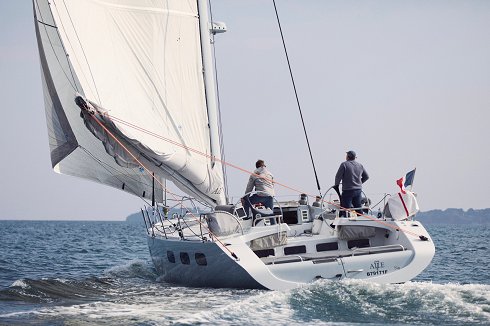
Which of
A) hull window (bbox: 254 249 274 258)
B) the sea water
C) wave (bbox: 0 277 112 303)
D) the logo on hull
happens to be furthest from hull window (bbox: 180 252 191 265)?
the logo on hull

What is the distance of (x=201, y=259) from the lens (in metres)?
14.7

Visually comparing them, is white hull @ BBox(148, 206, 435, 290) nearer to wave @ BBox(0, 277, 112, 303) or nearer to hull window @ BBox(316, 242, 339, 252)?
hull window @ BBox(316, 242, 339, 252)

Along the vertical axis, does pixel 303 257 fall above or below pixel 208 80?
below

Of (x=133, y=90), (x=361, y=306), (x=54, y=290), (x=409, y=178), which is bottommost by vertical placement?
(x=361, y=306)

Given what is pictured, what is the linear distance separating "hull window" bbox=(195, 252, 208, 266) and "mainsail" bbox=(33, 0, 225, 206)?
7.67 ft

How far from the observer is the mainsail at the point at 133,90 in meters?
16.4

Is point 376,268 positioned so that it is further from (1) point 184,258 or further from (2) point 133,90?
(2) point 133,90

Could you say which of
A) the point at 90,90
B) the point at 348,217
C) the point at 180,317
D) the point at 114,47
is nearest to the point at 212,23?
the point at 114,47

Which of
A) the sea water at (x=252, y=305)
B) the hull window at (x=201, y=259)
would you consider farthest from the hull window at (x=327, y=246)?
the hull window at (x=201, y=259)

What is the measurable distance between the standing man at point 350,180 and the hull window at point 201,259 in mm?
3502

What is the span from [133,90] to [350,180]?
513cm

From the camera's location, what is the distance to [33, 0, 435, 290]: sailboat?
14109 millimetres

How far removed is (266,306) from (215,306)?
89 centimetres

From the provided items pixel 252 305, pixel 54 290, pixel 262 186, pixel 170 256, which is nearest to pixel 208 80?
pixel 262 186
